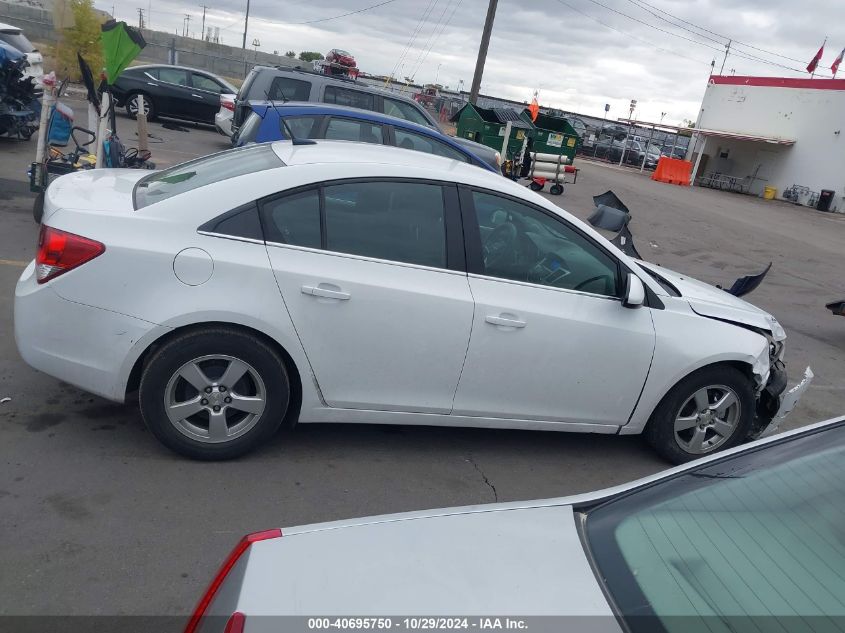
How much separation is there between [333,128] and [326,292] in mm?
5535

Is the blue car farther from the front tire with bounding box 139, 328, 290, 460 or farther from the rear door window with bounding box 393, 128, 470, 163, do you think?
the front tire with bounding box 139, 328, 290, 460

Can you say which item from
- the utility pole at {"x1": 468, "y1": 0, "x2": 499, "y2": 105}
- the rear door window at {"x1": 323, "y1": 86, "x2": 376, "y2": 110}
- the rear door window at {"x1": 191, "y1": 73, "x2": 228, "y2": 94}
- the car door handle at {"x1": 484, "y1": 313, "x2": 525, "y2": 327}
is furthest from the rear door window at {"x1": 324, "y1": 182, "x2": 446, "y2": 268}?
the utility pole at {"x1": 468, "y1": 0, "x2": 499, "y2": 105}

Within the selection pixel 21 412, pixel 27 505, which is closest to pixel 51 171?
pixel 21 412

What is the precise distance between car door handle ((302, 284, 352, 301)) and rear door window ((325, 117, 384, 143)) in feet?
17.7

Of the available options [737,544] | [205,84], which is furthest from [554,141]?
[737,544]

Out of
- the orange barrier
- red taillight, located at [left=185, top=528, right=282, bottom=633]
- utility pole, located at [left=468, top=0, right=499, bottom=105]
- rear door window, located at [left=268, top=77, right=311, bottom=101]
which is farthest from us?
the orange barrier

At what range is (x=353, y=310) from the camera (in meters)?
3.94

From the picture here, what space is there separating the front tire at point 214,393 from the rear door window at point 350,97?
10.0 m

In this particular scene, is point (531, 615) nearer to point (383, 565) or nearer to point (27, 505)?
point (383, 565)

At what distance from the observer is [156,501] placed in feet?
12.0

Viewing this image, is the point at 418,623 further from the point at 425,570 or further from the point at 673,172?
the point at 673,172

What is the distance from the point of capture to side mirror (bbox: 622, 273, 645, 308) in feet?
14.0

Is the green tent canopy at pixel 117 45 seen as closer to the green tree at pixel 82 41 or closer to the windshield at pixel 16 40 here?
the windshield at pixel 16 40

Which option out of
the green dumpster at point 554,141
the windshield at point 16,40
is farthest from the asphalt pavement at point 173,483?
the green dumpster at point 554,141
